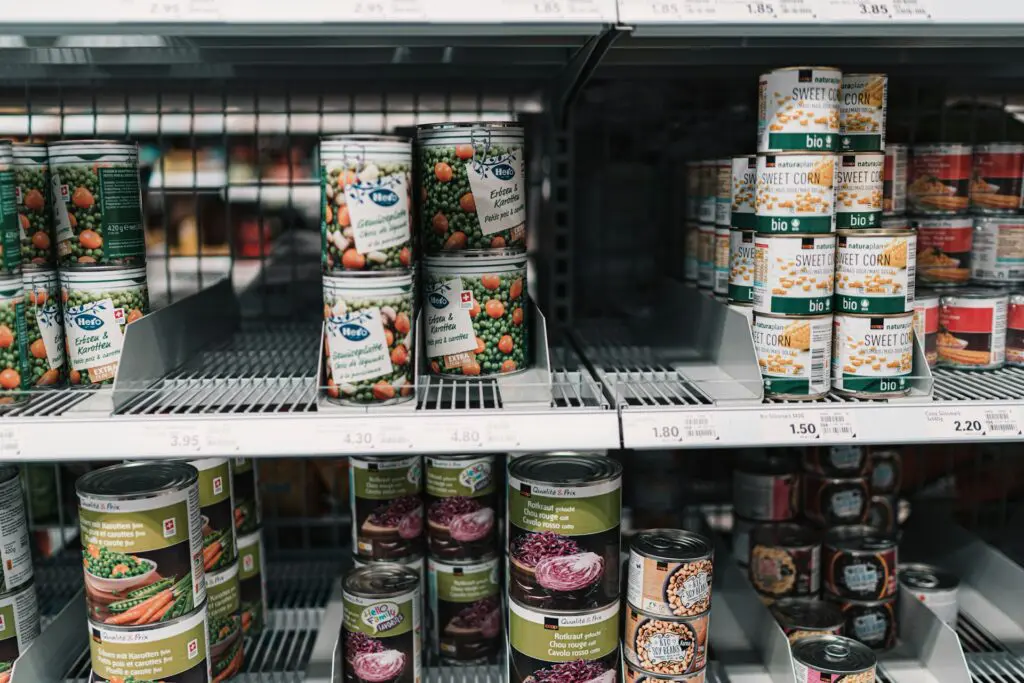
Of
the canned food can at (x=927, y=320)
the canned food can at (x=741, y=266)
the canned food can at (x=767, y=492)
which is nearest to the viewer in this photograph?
the canned food can at (x=741, y=266)

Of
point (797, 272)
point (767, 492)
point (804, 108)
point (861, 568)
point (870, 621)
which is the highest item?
point (804, 108)

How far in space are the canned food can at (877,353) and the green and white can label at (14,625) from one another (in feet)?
4.53

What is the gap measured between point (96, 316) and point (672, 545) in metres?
0.98

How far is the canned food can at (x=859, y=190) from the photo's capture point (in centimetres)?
136

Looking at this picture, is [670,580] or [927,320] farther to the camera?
[927,320]

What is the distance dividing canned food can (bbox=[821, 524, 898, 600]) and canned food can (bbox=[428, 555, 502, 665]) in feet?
2.12

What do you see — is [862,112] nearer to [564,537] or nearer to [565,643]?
[564,537]

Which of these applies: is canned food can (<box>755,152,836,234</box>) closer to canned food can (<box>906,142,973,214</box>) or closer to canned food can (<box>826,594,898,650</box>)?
canned food can (<box>906,142,973,214</box>)

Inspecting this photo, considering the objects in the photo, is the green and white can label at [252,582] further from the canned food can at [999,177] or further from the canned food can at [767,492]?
the canned food can at [999,177]

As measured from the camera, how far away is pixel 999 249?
162cm

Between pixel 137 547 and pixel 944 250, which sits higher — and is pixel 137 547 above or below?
below

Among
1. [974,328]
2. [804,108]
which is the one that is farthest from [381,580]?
[974,328]

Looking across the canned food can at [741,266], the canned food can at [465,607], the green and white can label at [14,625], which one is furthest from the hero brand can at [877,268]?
the green and white can label at [14,625]

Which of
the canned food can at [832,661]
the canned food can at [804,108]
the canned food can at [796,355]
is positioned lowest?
the canned food can at [832,661]
